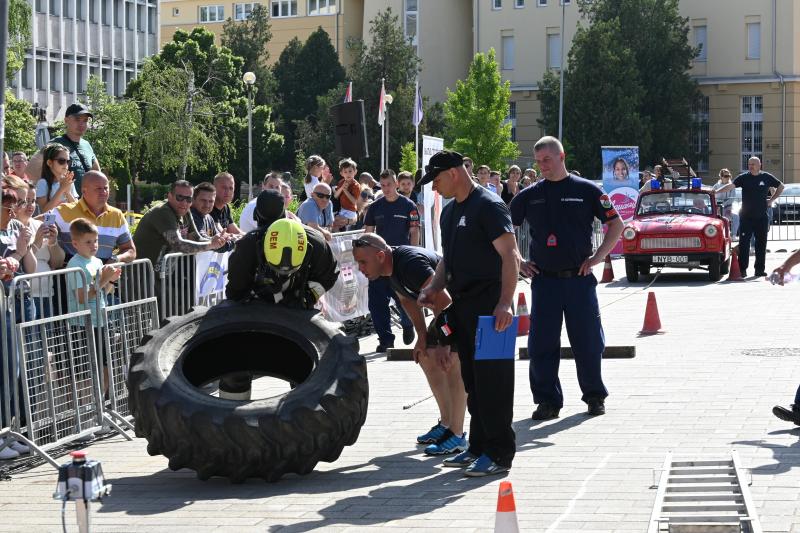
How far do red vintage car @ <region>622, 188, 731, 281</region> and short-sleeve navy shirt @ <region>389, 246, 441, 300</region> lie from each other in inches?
628

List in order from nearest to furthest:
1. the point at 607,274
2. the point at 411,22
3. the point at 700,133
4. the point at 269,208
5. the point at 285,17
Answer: the point at 269,208 → the point at 607,274 → the point at 700,133 → the point at 411,22 → the point at 285,17

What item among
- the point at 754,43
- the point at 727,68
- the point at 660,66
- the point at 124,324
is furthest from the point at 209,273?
the point at 727,68

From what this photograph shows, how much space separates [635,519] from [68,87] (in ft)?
275

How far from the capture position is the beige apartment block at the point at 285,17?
4348 inches

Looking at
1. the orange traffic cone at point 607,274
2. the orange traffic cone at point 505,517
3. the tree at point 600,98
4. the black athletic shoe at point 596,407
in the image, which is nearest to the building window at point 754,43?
the tree at point 600,98

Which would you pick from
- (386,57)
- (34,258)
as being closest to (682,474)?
(34,258)

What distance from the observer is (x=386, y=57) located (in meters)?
87.3

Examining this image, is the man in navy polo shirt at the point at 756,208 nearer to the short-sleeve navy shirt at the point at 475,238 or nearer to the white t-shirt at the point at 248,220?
the white t-shirt at the point at 248,220

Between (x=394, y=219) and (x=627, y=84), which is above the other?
(x=627, y=84)

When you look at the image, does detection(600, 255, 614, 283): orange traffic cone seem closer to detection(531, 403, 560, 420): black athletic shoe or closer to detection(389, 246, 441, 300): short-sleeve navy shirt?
detection(531, 403, 560, 420): black athletic shoe

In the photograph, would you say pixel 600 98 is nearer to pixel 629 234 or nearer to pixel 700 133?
pixel 700 133

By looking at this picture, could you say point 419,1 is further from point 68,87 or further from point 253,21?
point 68,87

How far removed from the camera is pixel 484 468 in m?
8.10

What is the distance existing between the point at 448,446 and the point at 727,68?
81.3 meters
